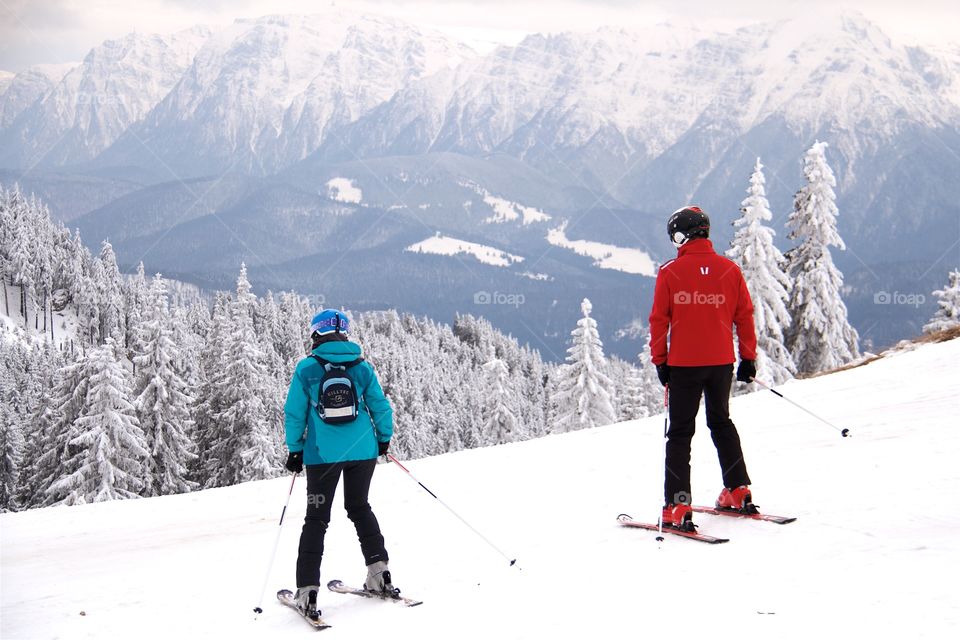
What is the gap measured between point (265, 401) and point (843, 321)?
93.8ft

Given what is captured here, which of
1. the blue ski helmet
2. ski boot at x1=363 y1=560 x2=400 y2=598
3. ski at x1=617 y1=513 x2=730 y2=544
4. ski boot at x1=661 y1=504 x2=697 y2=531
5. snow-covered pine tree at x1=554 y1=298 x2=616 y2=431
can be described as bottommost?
snow-covered pine tree at x1=554 y1=298 x2=616 y2=431

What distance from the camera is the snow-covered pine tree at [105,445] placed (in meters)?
35.0

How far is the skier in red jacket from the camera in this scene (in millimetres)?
7207

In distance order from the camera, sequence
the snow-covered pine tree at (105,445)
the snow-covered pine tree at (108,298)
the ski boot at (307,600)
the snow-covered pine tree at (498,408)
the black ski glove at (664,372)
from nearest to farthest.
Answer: the ski boot at (307,600), the black ski glove at (664,372), the snow-covered pine tree at (105,445), the snow-covered pine tree at (498,408), the snow-covered pine tree at (108,298)

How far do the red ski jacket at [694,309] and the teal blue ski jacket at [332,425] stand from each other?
2.51m

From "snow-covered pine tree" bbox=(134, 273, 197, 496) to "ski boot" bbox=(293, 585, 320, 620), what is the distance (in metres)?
35.8

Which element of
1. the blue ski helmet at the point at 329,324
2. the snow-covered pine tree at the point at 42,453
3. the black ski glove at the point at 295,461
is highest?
the blue ski helmet at the point at 329,324

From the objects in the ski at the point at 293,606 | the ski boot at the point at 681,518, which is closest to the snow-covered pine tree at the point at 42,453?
the ski at the point at 293,606

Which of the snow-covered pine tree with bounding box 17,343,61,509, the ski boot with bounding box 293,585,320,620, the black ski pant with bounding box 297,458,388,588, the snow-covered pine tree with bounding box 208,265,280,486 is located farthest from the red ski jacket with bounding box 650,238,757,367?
the snow-covered pine tree with bounding box 17,343,61,509

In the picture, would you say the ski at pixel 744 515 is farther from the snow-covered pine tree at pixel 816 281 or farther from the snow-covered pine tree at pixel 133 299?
the snow-covered pine tree at pixel 133 299

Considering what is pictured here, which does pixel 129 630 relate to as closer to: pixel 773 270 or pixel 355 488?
pixel 355 488

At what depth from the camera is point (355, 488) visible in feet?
21.8

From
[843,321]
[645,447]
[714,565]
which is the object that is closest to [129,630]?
[714,565]

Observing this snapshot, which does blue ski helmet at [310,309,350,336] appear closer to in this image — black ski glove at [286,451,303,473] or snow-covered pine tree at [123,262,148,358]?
black ski glove at [286,451,303,473]
